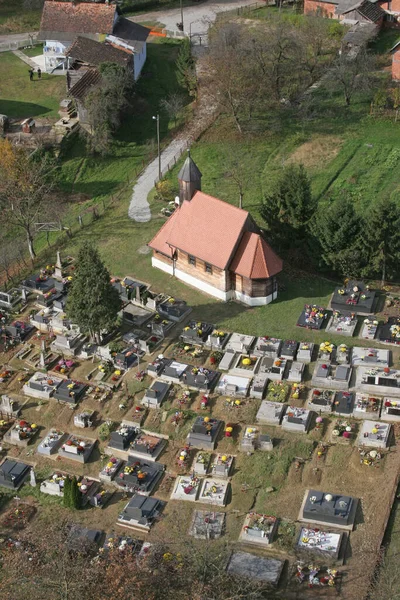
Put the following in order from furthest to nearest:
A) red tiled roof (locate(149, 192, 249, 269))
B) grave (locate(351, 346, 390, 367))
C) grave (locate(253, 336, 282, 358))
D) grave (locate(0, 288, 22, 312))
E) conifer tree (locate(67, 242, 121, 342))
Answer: grave (locate(0, 288, 22, 312)) < red tiled roof (locate(149, 192, 249, 269)) < grave (locate(253, 336, 282, 358)) < conifer tree (locate(67, 242, 121, 342)) < grave (locate(351, 346, 390, 367))

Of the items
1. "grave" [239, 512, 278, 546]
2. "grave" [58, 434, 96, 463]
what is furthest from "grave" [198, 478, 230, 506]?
"grave" [58, 434, 96, 463]

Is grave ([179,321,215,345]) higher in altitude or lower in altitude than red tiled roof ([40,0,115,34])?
lower

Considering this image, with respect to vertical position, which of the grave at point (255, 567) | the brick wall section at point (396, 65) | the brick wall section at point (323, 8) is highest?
the brick wall section at point (323, 8)

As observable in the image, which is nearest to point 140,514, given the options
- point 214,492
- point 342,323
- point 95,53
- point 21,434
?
point 214,492

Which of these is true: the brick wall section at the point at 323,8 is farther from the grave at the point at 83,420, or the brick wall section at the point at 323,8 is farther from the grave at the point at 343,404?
the grave at the point at 83,420

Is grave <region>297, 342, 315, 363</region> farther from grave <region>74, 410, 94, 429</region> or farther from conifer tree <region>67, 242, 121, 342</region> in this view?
grave <region>74, 410, 94, 429</region>

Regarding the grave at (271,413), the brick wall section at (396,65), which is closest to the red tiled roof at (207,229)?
the grave at (271,413)
